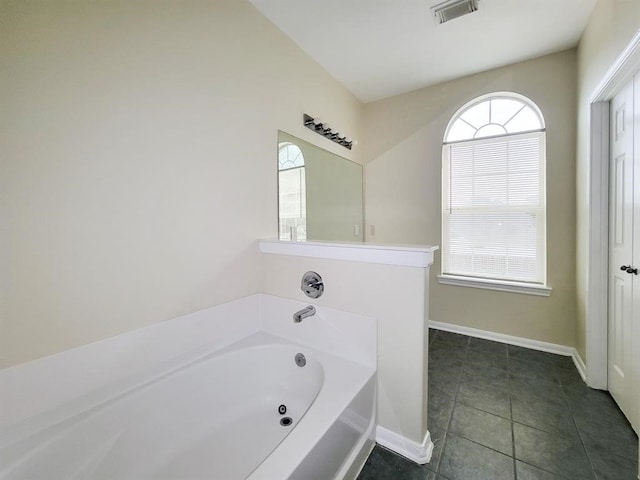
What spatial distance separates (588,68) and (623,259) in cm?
138

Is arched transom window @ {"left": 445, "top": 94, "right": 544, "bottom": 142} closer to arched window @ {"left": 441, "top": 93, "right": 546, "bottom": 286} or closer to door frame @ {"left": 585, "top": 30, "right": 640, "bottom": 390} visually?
arched window @ {"left": 441, "top": 93, "right": 546, "bottom": 286}

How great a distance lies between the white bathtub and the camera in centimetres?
94

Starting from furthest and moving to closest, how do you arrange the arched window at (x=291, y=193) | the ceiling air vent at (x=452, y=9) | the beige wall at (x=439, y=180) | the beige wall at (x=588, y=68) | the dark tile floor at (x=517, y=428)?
the beige wall at (x=439, y=180) < the arched window at (x=291, y=193) < the ceiling air vent at (x=452, y=9) < the beige wall at (x=588, y=68) < the dark tile floor at (x=517, y=428)

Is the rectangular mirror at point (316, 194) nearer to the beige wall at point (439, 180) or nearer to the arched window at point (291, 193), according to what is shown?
the arched window at point (291, 193)

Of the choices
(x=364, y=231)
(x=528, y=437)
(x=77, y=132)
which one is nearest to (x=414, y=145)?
(x=364, y=231)

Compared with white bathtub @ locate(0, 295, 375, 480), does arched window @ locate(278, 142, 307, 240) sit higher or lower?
higher

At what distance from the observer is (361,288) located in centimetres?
143

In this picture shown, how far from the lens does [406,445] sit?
1338 millimetres

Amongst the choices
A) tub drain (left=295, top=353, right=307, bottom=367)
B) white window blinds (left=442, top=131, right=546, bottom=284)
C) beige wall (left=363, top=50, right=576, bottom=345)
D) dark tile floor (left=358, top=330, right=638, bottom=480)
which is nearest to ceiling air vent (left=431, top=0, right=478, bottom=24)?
beige wall (left=363, top=50, right=576, bottom=345)

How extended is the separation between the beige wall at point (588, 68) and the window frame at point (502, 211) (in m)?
0.25

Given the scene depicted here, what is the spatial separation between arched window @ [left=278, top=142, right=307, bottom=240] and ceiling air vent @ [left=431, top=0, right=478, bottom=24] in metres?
1.33

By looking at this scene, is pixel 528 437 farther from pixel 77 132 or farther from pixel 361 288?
pixel 77 132

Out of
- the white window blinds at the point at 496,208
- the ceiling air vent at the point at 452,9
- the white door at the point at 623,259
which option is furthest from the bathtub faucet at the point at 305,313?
the ceiling air vent at the point at 452,9

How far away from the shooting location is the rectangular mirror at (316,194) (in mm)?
2080
